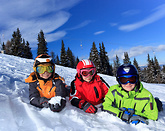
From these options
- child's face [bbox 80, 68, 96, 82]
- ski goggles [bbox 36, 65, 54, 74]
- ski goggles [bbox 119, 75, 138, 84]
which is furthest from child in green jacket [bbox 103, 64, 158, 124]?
ski goggles [bbox 36, 65, 54, 74]

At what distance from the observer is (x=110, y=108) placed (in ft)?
9.94

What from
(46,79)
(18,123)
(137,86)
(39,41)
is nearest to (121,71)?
(137,86)

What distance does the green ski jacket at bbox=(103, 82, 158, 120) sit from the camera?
2.81 meters

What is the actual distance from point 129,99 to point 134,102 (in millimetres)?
124

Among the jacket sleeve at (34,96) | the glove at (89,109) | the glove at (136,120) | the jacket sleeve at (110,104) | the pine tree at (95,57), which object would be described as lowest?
the glove at (136,120)

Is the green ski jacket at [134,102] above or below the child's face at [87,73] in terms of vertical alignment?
below

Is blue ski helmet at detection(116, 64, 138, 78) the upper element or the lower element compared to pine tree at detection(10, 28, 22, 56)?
lower

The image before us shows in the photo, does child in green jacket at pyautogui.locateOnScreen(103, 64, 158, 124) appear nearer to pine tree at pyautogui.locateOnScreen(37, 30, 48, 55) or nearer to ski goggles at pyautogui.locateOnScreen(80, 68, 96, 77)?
ski goggles at pyautogui.locateOnScreen(80, 68, 96, 77)

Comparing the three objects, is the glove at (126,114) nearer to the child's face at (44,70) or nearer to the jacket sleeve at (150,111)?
the jacket sleeve at (150,111)

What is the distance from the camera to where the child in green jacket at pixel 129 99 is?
2.80m

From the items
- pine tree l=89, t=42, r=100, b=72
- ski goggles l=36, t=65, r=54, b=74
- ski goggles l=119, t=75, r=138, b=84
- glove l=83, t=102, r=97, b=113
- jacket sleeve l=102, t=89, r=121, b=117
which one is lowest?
glove l=83, t=102, r=97, b=113

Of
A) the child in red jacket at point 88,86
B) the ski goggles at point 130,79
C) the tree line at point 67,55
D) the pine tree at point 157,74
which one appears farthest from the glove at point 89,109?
the pine tree at point 157,74

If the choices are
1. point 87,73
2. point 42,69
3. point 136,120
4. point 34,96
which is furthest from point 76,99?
point 136,120

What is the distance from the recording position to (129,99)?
10.00 ft
